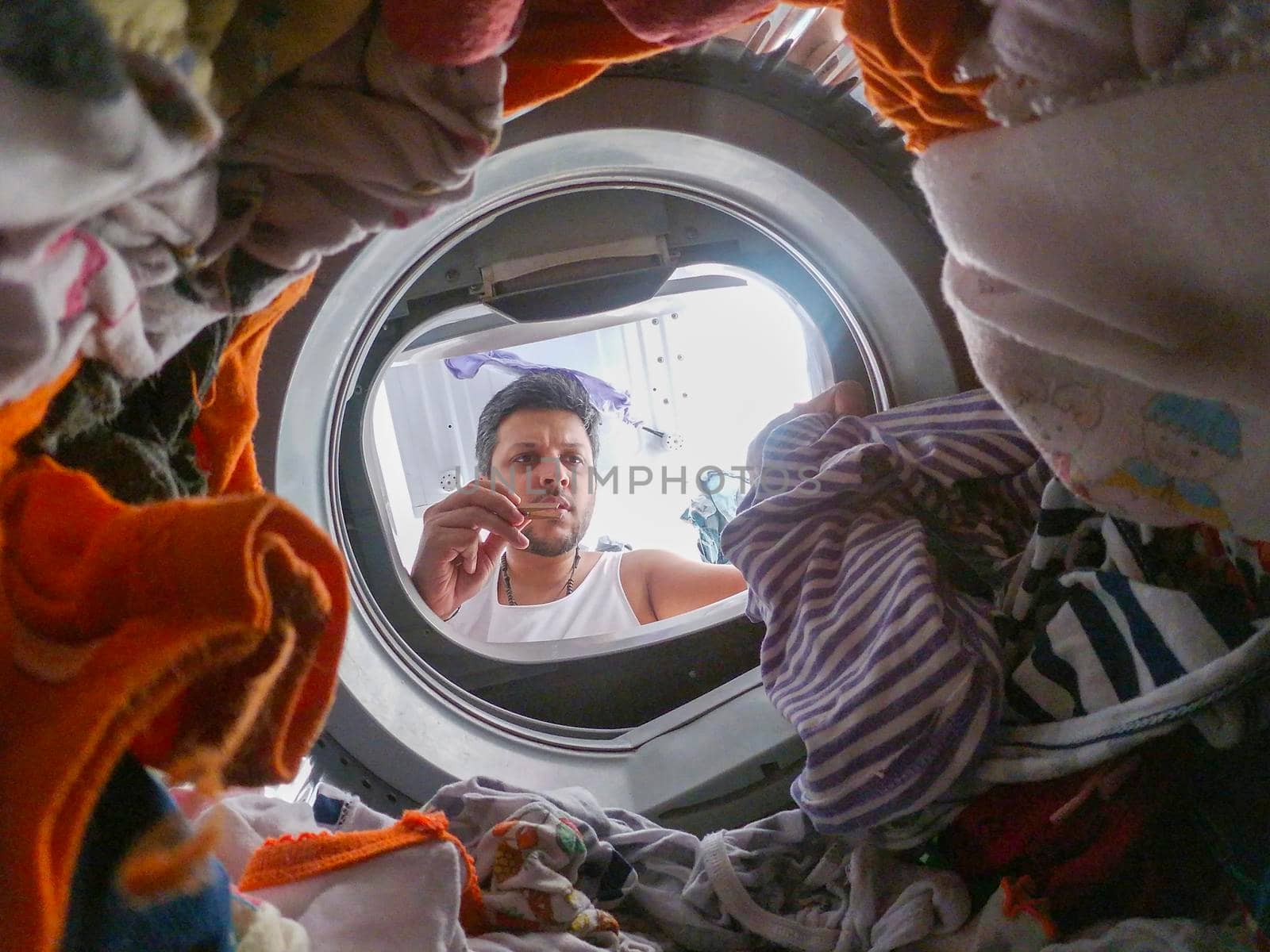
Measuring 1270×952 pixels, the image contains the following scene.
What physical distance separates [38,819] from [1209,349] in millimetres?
386

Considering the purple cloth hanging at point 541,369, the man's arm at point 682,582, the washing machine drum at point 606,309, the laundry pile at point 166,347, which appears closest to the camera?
the laundry pile at point 166,347

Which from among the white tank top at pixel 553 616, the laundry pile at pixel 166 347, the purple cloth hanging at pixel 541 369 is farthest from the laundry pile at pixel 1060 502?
the purple cloth hanging at pixel 541 369

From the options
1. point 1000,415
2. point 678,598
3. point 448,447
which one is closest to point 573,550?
point 678,598

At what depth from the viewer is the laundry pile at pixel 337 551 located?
21 centimetres

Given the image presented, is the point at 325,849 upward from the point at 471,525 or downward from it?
downward

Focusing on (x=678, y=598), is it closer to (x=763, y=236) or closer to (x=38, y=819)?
(x=763, y=236)

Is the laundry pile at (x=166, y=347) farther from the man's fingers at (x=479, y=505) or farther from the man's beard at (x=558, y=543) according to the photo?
the man's beard at (x=558, y=543)

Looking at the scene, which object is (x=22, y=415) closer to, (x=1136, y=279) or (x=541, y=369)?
(x=1136, y=279)

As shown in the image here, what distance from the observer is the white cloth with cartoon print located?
0.83ft

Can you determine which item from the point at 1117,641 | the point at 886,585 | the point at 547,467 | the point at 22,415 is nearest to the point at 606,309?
the point at 547,467

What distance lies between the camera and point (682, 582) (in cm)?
140

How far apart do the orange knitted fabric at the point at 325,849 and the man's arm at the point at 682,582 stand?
831mm

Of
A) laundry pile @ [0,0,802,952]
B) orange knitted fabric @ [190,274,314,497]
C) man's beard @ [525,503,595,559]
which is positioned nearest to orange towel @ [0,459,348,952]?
laundry pile @ [0,0,802,952]

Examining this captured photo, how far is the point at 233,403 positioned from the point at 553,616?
3.49 ft
